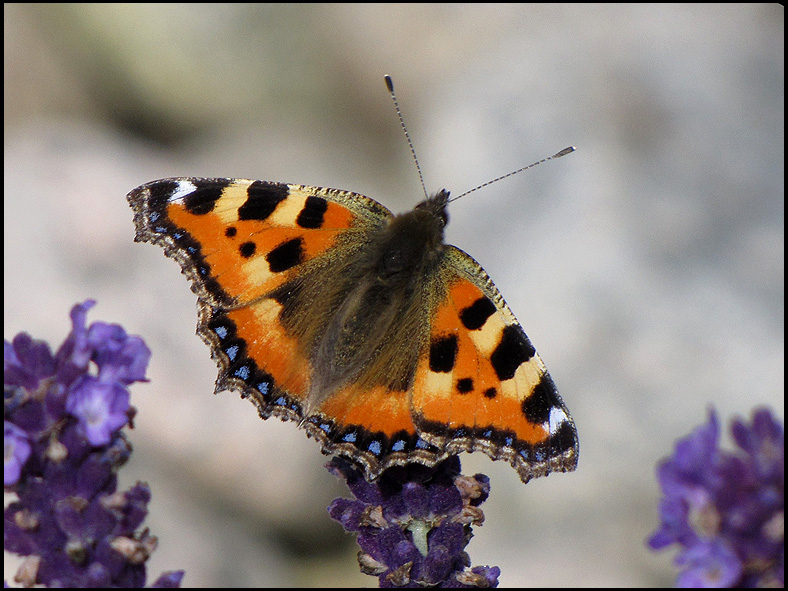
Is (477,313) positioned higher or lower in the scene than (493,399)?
higher

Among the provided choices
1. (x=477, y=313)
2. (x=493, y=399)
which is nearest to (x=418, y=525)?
(x=493, y=399)

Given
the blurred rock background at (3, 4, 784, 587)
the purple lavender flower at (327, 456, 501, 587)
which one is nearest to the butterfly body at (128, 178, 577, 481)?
the purple lavender flower at (327, 456, 501, 587)

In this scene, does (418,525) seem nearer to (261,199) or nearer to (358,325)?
(358,325)

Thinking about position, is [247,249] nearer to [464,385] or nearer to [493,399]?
[464,385]

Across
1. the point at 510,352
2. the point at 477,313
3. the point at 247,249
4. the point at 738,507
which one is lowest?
the point at 738,507

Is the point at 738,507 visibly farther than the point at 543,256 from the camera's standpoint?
No

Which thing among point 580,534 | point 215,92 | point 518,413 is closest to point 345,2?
point 215,92

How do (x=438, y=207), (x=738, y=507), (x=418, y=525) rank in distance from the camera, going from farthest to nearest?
(x=438, y=207), (x=418, y=525), (x=738, y=507)

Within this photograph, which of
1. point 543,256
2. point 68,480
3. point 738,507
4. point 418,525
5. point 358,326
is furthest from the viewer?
point 543,256

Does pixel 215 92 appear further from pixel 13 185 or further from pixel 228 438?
pixel 228 438
